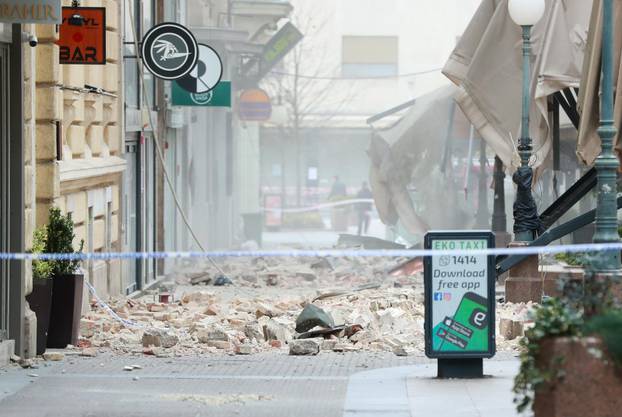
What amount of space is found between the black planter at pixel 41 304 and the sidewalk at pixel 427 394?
3.21 m

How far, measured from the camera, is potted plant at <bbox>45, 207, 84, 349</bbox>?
14.2 metres

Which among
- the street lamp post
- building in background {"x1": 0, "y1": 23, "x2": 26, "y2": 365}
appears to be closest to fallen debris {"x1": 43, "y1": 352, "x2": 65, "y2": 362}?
building in background {"x1": 0, "y1": 23, "x2": 26, "y2": 365}

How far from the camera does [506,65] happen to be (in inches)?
822

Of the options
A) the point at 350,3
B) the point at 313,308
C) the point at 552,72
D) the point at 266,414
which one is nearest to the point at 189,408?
the point at 266,414

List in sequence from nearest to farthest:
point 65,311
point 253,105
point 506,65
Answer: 1. point 65,311
2. point 506,65
3. point 253,105

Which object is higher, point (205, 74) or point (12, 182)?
point (205, 74)

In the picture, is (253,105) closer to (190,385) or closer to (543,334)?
(190,385)

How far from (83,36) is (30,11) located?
446cm

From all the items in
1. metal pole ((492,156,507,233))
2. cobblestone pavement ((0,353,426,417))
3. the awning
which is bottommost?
cobblestone pavement ((0,353,426,417))

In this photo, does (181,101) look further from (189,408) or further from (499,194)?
(189,408)

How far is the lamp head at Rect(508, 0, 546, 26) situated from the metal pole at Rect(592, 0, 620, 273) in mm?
6389

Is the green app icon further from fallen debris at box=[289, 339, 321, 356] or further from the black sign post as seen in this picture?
fallen debris at box=[289, 339, 321, 356]

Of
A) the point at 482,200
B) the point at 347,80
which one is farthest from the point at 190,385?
the point at 347,80

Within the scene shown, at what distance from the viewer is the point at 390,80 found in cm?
6888
